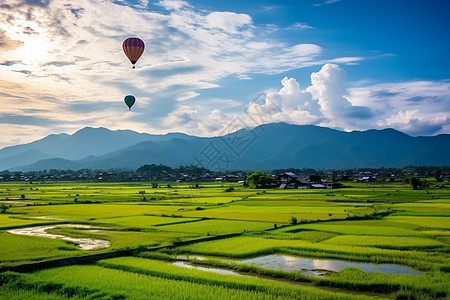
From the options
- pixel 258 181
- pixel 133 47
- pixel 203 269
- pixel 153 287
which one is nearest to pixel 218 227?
pixel 203 269

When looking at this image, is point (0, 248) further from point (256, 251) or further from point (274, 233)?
point (274, 233)

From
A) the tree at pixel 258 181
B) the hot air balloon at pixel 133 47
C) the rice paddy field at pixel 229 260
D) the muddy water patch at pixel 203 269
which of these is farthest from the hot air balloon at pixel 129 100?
the tree at pixel 258 181

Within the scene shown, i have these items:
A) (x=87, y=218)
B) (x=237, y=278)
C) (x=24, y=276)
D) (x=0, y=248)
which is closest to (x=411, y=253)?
(x=237, y=278)

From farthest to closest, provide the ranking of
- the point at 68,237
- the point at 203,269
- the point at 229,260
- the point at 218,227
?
the point at 218,227 → the point at 68,237 → the point at 229,260 → the point at 203,269

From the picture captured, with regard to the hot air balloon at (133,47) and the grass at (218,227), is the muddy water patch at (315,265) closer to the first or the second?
the grass at (218,227)

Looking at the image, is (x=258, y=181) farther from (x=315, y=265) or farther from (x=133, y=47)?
(x=315, y=265)

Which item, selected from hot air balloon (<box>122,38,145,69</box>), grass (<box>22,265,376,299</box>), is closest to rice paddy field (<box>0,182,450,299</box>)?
grass (<box>22,265,376,299</box>)
